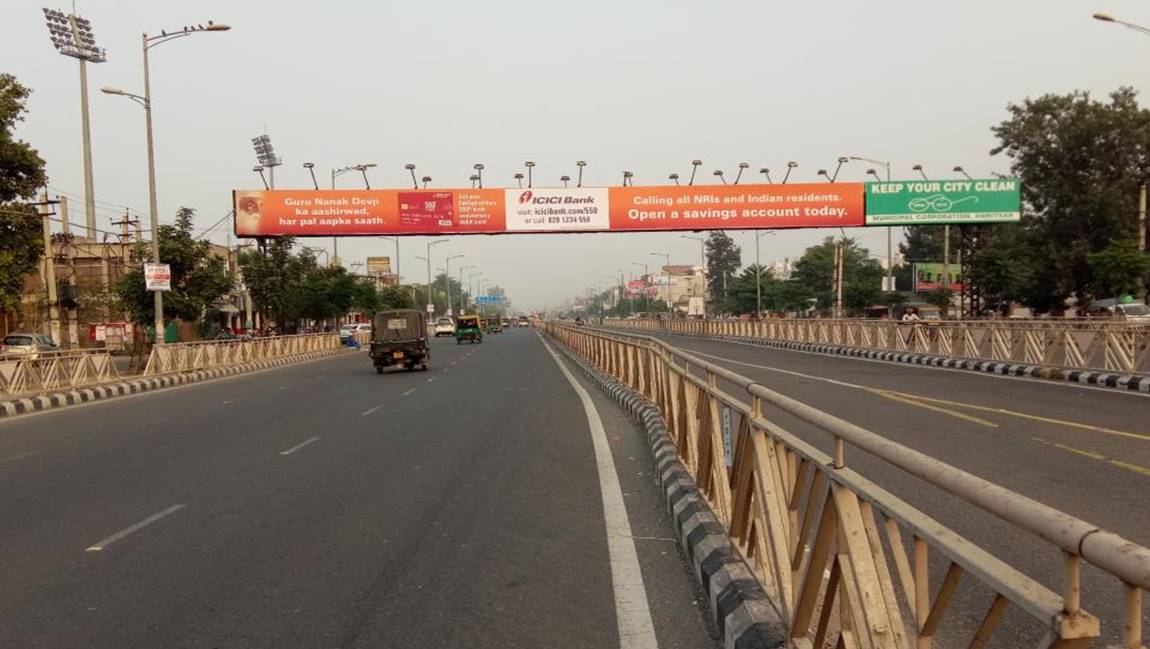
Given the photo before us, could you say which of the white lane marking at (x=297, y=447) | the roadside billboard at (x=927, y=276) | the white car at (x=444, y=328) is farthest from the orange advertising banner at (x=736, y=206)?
the roadside billboard at (x=927, y=276)

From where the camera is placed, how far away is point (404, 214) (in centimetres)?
3562

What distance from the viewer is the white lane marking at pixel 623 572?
4277 millimetres

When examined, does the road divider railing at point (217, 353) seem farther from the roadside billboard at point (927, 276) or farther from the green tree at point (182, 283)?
the roadside billboard at point (927, 276)

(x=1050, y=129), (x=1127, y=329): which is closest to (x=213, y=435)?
(x=1127, y=329)

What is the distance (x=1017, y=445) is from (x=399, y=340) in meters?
21.1

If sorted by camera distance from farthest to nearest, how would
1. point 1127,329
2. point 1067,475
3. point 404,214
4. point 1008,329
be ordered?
point 404,214 → point 1008,329 → point 1127,329 → point 1067,475

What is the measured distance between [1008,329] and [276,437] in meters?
18.8

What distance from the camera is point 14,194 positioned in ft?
83.9

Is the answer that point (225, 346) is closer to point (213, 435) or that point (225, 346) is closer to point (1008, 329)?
point (213, 435)

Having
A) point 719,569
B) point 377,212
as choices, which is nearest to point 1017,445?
point 719,569

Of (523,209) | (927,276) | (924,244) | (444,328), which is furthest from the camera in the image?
(924,244)

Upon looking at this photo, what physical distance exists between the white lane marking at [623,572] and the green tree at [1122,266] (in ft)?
113

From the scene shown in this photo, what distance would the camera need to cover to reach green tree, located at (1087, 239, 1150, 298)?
3553 cm

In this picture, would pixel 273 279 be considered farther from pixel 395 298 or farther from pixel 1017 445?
pixel 395 298
